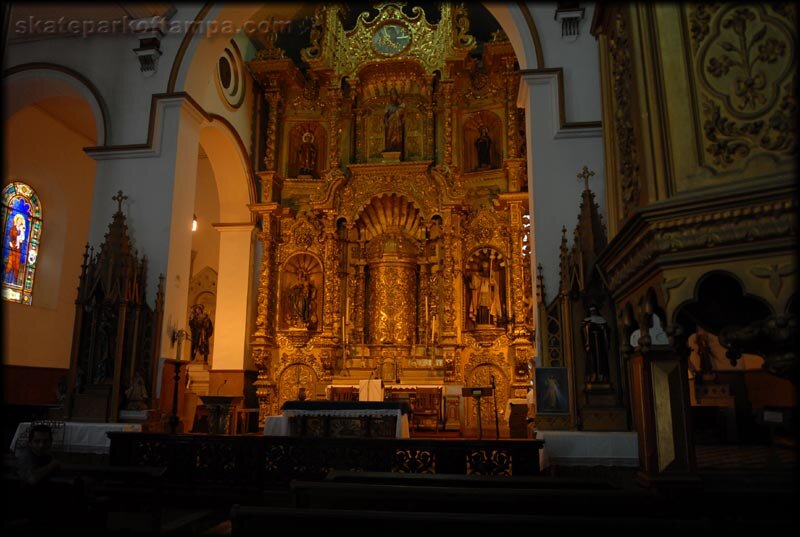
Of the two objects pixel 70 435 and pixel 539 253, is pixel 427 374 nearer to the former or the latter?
pixel 539 253

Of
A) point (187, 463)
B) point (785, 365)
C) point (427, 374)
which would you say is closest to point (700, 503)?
point (785, 365)

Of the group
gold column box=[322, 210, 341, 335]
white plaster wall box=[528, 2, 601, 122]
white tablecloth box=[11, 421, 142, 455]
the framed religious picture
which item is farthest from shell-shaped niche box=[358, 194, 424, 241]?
Answer: white tablecloth box=[11, 421, 142, 455]

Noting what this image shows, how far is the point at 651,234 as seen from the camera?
11.1 feet

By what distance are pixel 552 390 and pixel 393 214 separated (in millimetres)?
8191

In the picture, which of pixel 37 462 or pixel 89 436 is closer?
pixel 37 462

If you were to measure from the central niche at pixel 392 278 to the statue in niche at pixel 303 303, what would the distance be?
139 cm

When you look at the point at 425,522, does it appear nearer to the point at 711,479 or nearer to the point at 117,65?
the point at 711,479

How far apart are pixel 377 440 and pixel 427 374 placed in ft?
22.9

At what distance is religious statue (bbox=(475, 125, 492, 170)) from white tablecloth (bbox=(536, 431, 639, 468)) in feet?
29.1

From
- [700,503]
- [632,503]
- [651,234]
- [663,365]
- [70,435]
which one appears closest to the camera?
[651,234]

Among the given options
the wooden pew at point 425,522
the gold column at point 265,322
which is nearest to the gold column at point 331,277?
the gold column at point 265,322

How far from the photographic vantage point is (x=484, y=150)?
15648mm

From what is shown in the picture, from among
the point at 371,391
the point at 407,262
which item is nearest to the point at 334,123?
the point at 407,262

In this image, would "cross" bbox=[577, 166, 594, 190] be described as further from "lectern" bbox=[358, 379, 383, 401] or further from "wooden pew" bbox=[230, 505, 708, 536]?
"wooden pew" bbox=[230, 505, 708, 536]
